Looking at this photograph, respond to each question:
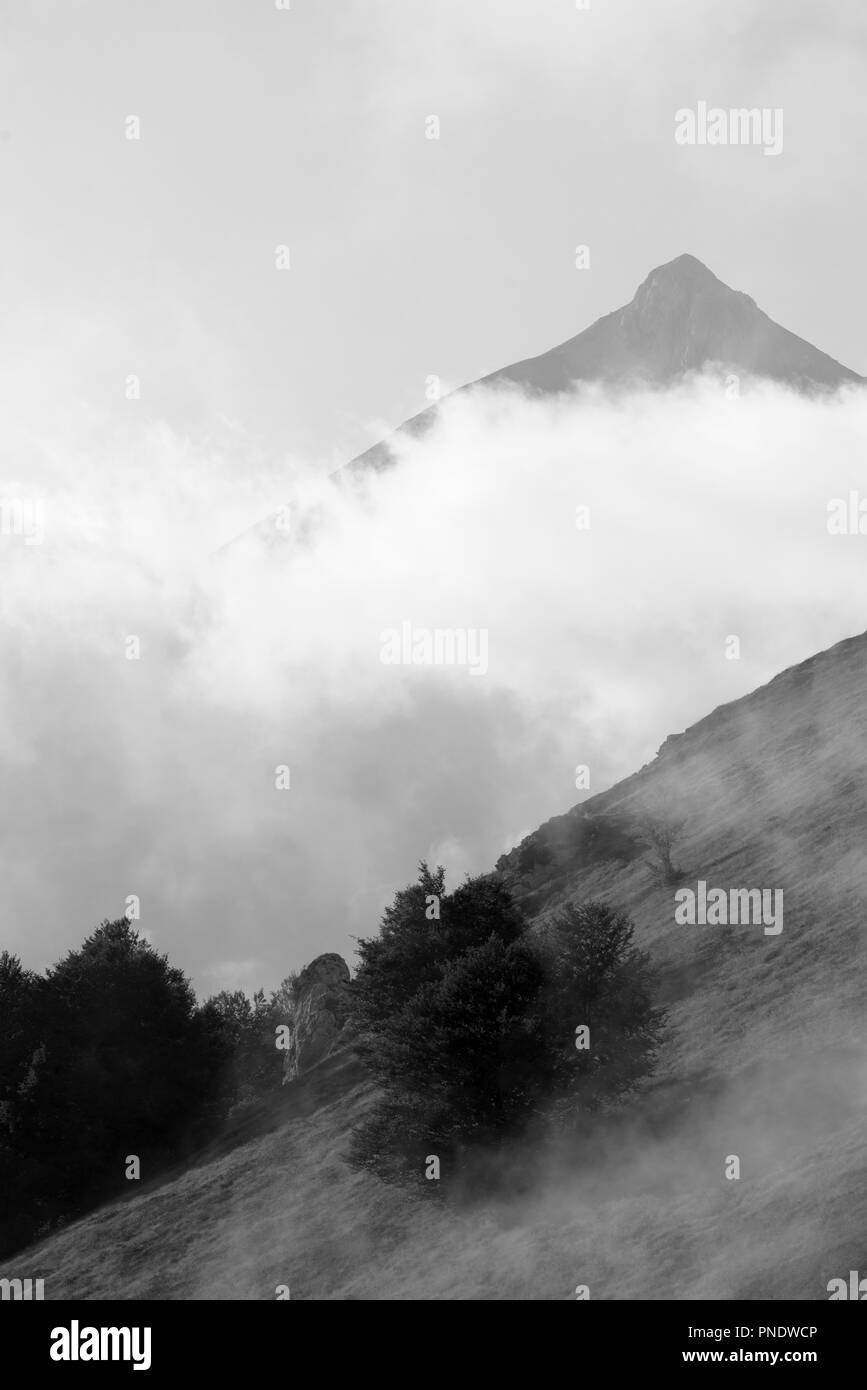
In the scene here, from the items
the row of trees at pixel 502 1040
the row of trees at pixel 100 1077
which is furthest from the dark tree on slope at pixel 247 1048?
the row of trees at pixel 502 1040

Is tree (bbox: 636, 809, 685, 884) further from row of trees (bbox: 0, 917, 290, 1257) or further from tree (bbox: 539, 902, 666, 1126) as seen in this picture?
row of trees (bbox: 0, 917, 290, 1257)

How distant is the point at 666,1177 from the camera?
40.6 metres

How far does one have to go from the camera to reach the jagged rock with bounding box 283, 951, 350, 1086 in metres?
70.1

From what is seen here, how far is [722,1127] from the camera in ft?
140

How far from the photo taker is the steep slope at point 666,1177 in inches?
1314

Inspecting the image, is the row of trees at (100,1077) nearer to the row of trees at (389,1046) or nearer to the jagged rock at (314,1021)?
the row of trees at (389,1046)

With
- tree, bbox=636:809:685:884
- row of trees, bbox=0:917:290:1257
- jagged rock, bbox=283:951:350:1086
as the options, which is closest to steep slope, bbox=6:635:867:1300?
tree, bbox=636:809:685:884

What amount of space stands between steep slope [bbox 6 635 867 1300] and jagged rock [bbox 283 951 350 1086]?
76.0 inches

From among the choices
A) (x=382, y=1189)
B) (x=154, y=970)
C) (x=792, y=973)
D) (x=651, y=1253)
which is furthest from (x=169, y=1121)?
(x=651, y=1253)

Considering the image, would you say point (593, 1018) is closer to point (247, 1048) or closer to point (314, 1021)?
point (314, 1021)

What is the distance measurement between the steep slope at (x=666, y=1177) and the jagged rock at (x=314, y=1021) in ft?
6.34

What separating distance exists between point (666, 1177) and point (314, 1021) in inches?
1390

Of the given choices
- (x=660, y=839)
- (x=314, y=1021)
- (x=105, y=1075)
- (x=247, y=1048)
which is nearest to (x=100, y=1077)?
(x=105, y=1075)
